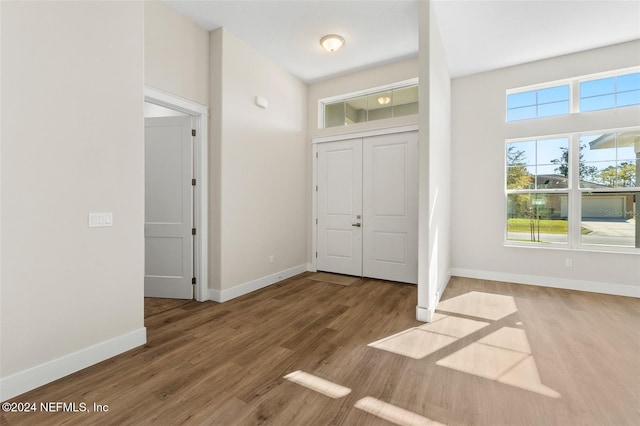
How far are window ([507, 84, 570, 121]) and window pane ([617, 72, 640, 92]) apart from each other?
56cm

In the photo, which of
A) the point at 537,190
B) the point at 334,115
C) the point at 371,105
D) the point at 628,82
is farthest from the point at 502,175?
the point at 334,115

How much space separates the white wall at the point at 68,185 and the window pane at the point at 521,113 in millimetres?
5149

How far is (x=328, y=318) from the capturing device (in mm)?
3137

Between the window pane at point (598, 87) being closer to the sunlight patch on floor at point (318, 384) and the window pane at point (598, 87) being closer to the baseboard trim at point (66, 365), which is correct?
the sunlight patch on floor at point (318, 384)

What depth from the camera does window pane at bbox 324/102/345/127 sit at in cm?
515

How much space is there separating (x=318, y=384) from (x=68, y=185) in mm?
2317

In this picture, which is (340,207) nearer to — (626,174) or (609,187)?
(609,187)

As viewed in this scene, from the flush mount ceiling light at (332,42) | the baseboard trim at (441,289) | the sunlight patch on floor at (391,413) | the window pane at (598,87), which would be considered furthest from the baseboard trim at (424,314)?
the window pane at (598,87)

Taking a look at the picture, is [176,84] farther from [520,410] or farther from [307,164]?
[520,410]

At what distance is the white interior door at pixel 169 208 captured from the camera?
3.68 metres

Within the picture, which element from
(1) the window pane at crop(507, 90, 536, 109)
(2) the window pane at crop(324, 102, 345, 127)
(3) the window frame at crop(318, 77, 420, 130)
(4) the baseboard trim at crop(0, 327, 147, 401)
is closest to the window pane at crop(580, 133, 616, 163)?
(1) the window pane at crop(507, 90, 536, 109)

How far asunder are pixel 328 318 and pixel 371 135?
10.0 feet

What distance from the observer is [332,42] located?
3785mm

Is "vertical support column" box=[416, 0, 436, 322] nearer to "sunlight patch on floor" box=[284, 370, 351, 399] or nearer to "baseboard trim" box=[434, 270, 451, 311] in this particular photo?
"baseboard trim" box=[434, 270, 451, 311]
